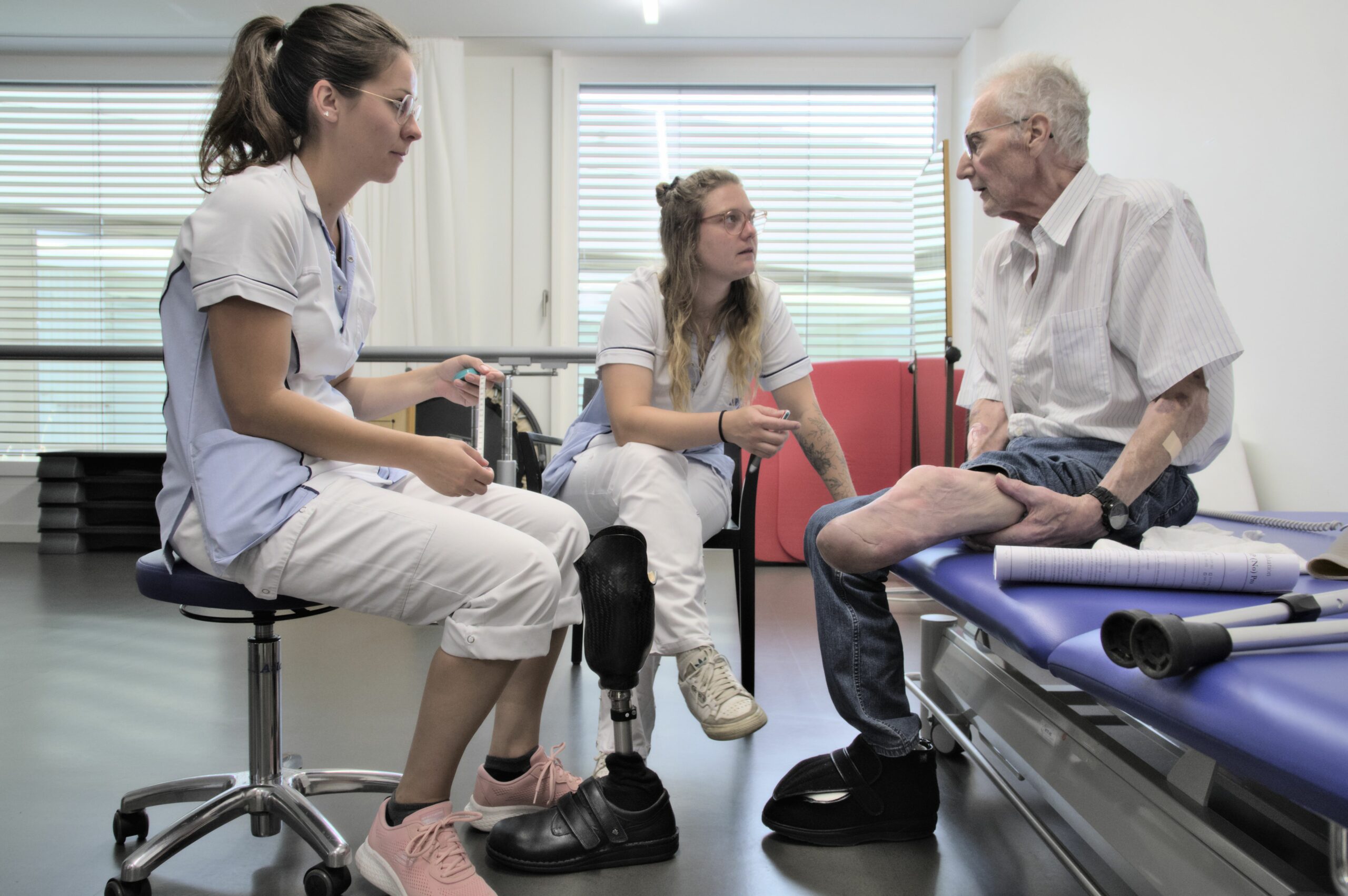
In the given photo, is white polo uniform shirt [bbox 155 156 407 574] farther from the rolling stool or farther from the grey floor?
the grey floor

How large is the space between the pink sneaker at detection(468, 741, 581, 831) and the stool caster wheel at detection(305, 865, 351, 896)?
244 mm

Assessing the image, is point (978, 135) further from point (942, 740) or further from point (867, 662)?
point (942, 740)

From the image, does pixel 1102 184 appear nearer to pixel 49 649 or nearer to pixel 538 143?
pixel 49 649

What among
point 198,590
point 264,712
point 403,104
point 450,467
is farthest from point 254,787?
point 403,104

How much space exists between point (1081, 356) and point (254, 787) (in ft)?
4.77

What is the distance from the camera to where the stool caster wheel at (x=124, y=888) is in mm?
1158

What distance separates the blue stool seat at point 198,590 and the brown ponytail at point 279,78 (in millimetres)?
551

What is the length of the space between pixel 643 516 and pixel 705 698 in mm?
352

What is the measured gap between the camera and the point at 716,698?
1.46m

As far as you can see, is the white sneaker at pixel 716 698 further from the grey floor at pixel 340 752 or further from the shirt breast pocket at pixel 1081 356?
the shirt breast pocket at pixel 1081 356

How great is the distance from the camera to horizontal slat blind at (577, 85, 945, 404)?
528 cm

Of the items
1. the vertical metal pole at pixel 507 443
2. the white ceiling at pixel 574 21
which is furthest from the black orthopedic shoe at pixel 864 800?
the white ceiling at pixel 574 21

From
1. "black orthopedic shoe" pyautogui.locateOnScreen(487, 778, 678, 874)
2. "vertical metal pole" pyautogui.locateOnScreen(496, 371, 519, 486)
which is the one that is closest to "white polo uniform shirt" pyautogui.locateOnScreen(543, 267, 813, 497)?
"vertical metal pole" pyautogui.locateOnScreen(496, 371, 519, 486)

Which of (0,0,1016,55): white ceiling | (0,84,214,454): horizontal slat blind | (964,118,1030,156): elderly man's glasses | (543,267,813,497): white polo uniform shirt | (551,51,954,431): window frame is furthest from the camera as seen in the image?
(0,84,214,454): horizontal slat blind
